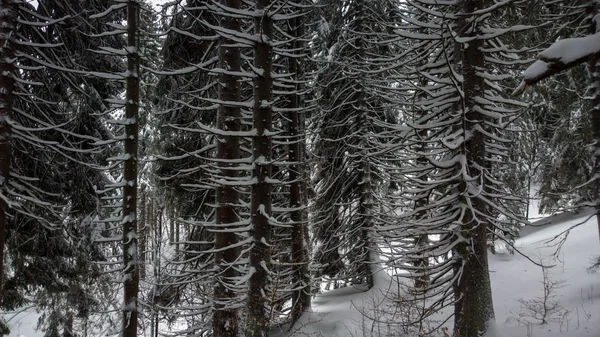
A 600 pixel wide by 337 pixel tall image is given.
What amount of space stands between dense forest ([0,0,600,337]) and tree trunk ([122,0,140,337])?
0.14 feet

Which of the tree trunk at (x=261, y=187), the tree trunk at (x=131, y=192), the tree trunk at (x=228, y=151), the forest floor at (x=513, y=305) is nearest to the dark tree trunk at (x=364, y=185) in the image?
the forest floor at (x=513, y=305)

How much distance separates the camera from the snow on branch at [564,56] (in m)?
2.04

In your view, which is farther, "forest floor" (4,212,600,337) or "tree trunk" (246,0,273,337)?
"forest floor" (4,212,600,337)

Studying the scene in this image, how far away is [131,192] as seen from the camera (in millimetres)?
7707

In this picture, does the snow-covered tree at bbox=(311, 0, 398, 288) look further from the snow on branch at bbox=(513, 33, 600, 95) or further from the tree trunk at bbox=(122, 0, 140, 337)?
the snow on branch at bbox=(513, 33, 600, 95)

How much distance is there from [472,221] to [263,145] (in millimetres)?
3847

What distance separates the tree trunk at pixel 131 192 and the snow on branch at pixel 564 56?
730 centimetres

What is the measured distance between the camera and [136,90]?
8055mm

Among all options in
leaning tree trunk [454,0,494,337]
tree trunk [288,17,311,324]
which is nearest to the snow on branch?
leaning tree trunk [454,0,494,337]

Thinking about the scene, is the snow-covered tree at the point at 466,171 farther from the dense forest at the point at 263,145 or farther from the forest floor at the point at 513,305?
the forest floor at the point at 513,305

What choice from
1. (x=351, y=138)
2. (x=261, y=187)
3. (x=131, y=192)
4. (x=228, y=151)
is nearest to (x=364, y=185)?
(x=351, y=138)

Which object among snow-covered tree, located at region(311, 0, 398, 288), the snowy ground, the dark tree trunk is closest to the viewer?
the snowy ground

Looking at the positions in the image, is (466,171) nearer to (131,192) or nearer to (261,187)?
(261,187)

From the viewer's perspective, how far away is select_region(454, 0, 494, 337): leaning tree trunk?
6.55 meters
